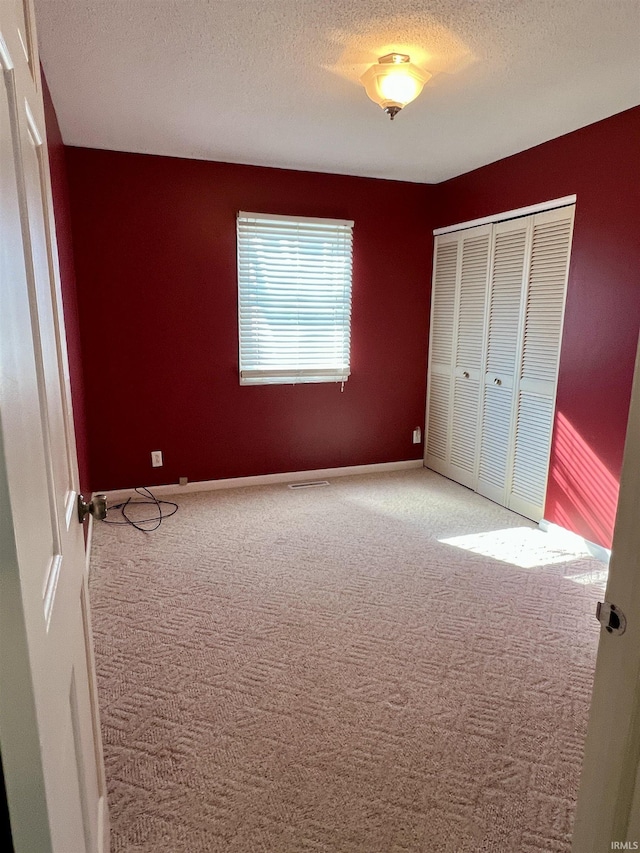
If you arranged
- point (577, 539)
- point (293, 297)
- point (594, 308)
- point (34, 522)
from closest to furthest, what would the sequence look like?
point (34, 522)
point (594, 308)
point (577, 539)
point (293, 297)

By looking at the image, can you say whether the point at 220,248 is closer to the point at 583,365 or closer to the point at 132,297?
the point at 132,297

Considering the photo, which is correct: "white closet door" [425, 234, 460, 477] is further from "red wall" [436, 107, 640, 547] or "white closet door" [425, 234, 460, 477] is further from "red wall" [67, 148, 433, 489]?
"red wall" [436, 107, 640, 547]

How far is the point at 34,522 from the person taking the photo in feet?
2.19

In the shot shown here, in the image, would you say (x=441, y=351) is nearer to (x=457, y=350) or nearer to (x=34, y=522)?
(x=457, y=350)

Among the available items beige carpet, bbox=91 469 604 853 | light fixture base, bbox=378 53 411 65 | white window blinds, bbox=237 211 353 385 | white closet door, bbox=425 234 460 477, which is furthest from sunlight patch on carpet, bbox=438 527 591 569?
light fixture base, bbox=378 53 411 65

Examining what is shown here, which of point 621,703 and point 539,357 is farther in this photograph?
point 539,357

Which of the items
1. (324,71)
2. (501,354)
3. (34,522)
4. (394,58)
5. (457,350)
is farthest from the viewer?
(457,350)

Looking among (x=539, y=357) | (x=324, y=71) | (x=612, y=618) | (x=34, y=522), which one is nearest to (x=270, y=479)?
(x=539, y=357)

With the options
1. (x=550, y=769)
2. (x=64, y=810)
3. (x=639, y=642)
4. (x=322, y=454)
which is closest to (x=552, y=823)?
(x=550, y=769)

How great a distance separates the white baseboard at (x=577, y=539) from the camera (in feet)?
9.87

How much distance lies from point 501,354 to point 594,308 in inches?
33.0

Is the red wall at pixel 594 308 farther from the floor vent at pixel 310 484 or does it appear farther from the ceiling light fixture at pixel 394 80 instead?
the floor vent at pixel 310 484

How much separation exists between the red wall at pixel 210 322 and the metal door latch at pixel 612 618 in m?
3.43

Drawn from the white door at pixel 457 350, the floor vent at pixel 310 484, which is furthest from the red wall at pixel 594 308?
the floor vent at pixel 310 484
